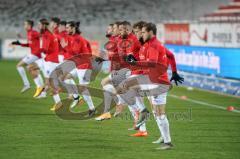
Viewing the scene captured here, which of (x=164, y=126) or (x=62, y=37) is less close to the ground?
(x=62, y=37)

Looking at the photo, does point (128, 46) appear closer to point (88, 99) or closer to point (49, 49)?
point (88, 99)

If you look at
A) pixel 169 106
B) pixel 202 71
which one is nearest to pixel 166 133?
pixel 169 106

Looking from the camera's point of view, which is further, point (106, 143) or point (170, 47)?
point (170, 47)

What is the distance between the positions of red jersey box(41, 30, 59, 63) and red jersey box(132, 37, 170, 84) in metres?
7.82

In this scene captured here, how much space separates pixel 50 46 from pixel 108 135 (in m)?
6.69

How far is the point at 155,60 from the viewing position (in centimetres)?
1224

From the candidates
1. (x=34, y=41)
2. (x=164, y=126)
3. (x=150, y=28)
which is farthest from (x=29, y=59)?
(x=164, y=126)

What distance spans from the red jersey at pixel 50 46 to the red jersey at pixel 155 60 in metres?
7.82

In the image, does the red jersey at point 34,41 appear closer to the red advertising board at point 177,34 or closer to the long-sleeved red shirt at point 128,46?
the long-sleeved red shirt at point 128,46

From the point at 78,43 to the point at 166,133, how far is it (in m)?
6.52

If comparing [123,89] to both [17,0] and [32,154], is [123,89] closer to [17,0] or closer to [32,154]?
[32,154]

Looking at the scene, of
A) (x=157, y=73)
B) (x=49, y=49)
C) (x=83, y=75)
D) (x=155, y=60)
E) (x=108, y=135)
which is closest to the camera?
(x=155, y=60)

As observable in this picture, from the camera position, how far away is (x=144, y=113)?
14781 millimetres

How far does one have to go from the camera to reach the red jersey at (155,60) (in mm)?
12289
